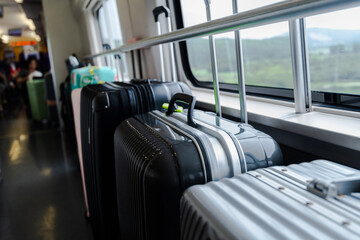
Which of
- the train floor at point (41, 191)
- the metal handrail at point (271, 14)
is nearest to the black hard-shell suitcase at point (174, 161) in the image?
the metal handrail at point (271, 14)

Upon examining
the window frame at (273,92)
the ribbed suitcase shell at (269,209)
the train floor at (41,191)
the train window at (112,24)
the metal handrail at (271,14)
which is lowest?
the train floor at (41,191)

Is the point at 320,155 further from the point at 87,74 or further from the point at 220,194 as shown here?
the point at 87,74

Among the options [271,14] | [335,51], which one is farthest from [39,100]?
[271,14]

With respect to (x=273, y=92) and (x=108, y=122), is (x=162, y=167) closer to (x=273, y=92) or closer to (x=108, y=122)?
(x=108, y=122)

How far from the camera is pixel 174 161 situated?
2.57 feet

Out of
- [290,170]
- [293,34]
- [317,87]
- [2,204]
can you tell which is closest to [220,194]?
[290,170]

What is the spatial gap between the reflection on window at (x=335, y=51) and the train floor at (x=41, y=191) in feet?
5.64

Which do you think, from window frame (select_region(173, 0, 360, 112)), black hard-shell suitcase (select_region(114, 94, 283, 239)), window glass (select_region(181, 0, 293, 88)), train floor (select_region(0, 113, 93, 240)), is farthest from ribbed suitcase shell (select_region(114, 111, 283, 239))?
train floor (select_region(0, 113, 93, 240))

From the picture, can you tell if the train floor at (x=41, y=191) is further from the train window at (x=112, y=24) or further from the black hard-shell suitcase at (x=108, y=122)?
the train window at (x=112, y=24)

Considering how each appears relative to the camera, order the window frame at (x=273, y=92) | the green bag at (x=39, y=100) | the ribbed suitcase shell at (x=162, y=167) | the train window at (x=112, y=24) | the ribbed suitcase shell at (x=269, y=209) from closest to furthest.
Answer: the ribbed suitcase shell at (x=269, y=209), the ribbed suitcase shell at (x=162, y=167), the window frame at (x=273, y=92), the train window at (x=112, y=24), the green bag at (x=39, y=100)

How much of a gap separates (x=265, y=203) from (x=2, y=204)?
2.82 metres

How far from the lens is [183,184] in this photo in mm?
771

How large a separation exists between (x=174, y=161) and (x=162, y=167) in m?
0.03

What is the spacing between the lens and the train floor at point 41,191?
224 centimetres
